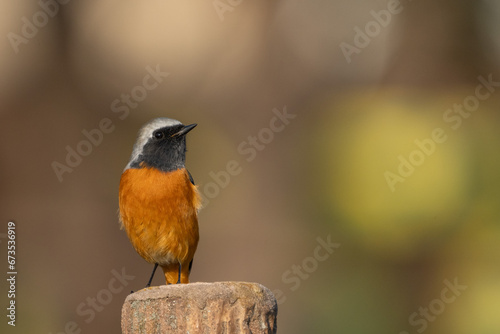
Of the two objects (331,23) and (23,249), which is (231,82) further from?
(23,249)

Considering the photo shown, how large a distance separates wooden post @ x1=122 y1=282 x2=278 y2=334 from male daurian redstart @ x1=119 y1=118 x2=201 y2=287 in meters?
1.99

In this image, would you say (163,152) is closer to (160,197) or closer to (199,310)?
(160,197)

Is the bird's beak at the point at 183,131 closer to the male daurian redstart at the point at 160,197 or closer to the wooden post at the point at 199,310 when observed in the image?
the male daurian redstart at the point at 160,197

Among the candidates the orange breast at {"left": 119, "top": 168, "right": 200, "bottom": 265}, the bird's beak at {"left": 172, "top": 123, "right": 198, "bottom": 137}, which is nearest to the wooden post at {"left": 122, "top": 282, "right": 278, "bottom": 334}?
the orange breast at {"left": 119, "top": 168, "right": 200, "bottom": 265}

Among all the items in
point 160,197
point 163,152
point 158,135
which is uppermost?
point 158,135

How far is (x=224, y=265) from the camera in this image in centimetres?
1080

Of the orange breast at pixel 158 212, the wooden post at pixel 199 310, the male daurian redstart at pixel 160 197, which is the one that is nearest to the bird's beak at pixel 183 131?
A: the male daurian redstart at pixel 160 197

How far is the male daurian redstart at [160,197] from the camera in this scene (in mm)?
5168

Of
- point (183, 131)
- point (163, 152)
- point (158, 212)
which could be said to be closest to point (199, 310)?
point (158, 212)

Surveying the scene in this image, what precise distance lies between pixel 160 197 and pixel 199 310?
2217 mm

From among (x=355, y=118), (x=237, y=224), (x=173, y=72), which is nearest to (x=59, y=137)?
(x=173, y=72)

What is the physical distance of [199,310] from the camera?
120 inches

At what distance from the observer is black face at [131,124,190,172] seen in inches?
206

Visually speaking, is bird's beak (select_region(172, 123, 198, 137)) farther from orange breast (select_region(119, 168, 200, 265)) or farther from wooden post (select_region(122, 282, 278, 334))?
wooden post (select_region(122, 282, 278, 334))
